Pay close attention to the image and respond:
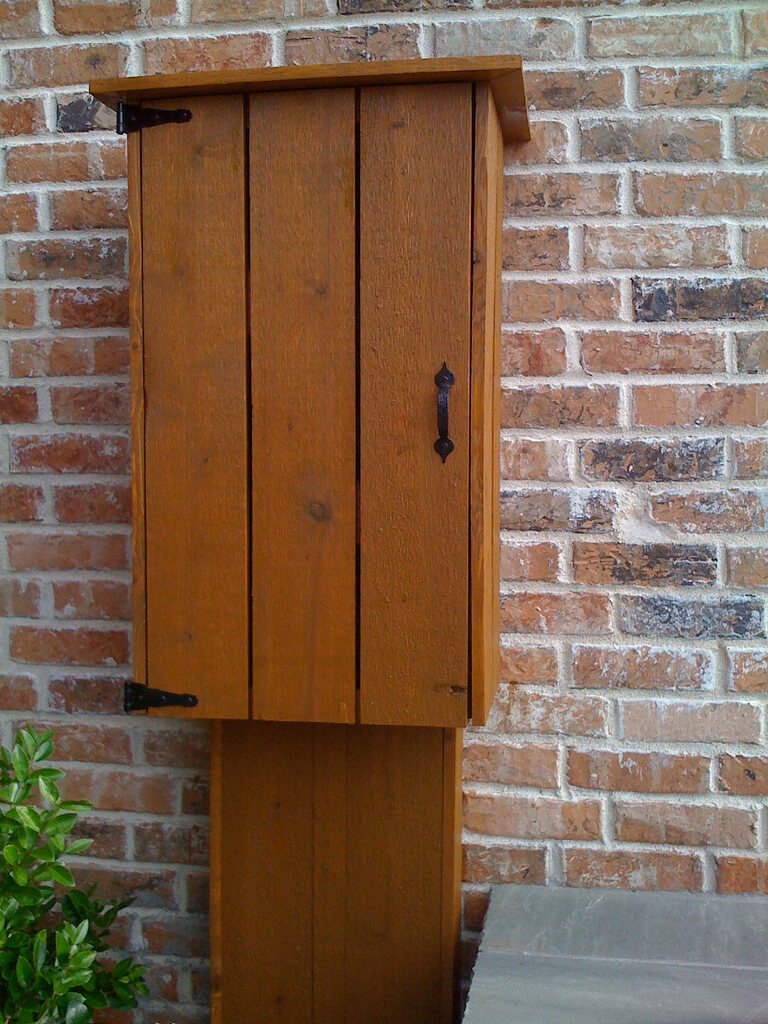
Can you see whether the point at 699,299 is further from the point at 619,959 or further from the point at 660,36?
the point at 619,959

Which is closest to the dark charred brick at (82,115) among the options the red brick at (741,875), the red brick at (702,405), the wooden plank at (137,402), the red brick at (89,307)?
the red brick at (89,307)

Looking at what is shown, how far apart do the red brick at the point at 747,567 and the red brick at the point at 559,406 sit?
1.02ft

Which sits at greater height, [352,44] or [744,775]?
[352,44]

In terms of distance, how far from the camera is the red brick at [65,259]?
1766mm

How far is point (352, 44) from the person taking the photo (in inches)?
66.5

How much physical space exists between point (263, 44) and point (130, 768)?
135 cm

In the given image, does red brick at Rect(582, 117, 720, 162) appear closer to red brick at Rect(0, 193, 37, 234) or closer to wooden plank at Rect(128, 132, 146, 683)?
wooden plank at Rect(128, 132, 146, 683)

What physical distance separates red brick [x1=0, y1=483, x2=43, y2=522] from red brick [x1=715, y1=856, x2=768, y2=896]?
1.38m

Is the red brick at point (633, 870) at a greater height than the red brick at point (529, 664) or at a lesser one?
lesser

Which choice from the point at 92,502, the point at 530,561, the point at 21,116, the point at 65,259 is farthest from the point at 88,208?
the point at 530,561

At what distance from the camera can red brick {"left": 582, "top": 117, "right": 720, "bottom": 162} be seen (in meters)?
Result: 1.62

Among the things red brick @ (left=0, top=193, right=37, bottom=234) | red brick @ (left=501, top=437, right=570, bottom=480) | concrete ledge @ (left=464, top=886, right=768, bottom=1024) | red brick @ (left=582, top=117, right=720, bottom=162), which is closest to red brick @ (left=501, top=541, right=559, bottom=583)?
red brick @ (left=501, top=437, right=570, bottom=480)

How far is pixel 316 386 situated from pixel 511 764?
79 centimetres

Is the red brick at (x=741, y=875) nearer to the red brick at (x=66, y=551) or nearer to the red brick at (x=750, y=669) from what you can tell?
the red brick at (x=750, y=669)
